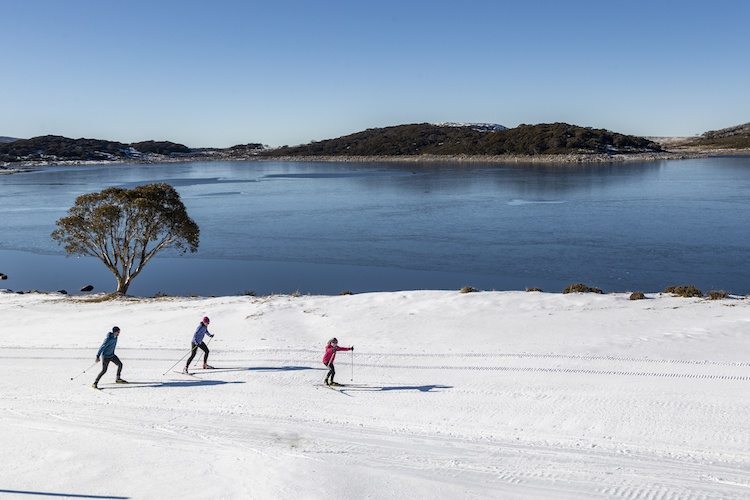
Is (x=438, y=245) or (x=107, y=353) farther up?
(x=107, y=353)

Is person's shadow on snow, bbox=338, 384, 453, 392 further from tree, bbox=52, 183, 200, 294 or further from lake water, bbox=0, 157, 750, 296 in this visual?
tree, bbox=52, 183, 200, 294

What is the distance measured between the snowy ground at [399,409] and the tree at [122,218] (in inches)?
398

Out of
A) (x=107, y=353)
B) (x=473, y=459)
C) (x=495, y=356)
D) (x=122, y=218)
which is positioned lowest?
(x=495, y=356)

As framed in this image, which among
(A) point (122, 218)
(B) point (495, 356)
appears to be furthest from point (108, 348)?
(A) point (122, 218)

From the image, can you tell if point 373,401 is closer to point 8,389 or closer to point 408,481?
point 408,481

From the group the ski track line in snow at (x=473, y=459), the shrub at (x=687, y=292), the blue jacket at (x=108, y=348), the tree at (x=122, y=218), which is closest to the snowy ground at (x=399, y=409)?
the ski track line in snow at (x=473, y=459)

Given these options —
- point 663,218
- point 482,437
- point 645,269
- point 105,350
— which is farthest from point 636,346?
point 663,218

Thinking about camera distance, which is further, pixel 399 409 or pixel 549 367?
pixel 549 367

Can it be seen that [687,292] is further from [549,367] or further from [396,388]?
[396,388]

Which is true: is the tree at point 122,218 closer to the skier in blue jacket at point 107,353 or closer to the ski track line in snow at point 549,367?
the ski track line in snow at point 549,367

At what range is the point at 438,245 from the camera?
40969 mm

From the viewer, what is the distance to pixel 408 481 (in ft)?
28.4

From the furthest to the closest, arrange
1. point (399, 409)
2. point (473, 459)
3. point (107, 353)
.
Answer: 1. point (107, 353)
2. point (399, 409)
3. point (473, 459)

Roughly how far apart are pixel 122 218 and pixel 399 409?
2326 cm
